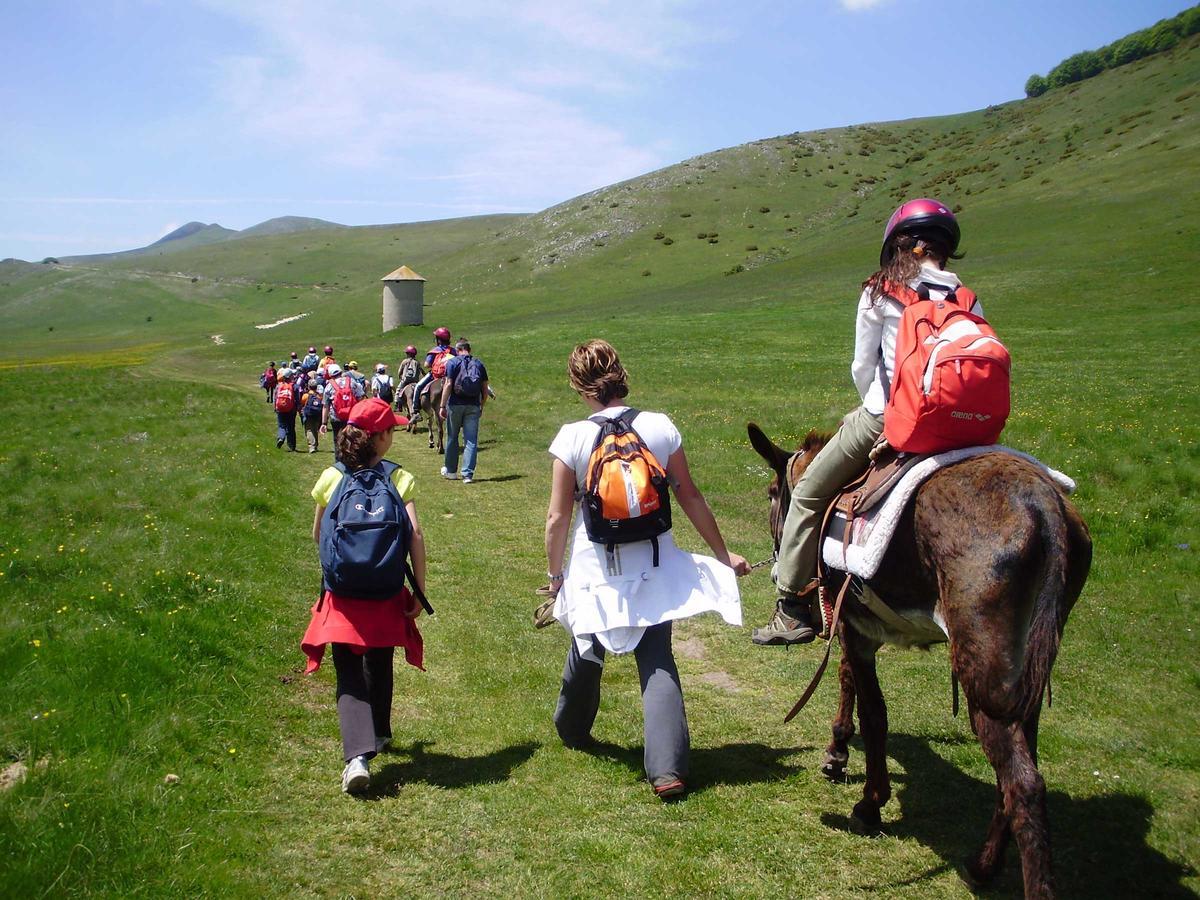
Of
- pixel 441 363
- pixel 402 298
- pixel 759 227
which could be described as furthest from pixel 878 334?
pixel 759 227

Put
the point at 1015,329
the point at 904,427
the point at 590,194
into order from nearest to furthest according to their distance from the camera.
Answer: the point at 904,427
the point at 1015,329
the point at 590,194

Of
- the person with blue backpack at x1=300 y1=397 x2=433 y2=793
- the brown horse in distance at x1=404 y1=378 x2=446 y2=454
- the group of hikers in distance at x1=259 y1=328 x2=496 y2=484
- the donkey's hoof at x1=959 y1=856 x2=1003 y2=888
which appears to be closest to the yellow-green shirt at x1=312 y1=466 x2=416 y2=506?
the person with blue backpack at x1=300 y1=397 x2=433 y2=793

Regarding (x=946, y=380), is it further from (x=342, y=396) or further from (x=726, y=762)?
(x=342, y=396)

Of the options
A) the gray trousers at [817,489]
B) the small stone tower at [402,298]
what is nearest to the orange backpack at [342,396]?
the gray trousers at [817,489]

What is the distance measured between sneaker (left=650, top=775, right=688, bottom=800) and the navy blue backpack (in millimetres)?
1827

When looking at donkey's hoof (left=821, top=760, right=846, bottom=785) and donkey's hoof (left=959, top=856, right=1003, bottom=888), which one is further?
donkey's hoof (left=821, top=760, right=846, bottom=785)

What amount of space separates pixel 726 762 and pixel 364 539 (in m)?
2.56

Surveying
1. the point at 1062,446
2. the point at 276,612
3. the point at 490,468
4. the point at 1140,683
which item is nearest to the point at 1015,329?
the point at 1062,446

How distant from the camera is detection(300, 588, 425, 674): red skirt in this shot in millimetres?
4973

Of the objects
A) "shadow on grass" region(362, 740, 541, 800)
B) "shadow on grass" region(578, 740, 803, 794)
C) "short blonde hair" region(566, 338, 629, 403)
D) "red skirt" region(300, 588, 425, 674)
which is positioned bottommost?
"shadow on grass" region(578, 740, 803, 794)

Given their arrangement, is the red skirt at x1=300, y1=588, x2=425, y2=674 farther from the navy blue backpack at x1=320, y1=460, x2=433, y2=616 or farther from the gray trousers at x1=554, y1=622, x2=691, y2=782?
the gray trousers at x1=554, y1=622, x2=691, y2=782

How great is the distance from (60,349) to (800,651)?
91.3 meters

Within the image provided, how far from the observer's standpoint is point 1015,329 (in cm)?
3212

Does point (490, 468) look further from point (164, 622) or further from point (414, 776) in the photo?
point (414, 776)
